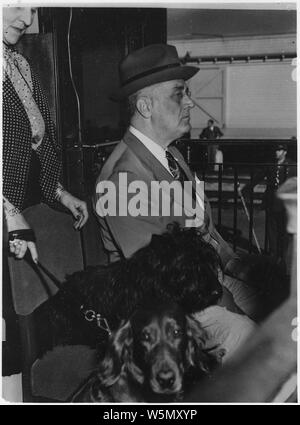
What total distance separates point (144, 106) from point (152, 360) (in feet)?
3.12

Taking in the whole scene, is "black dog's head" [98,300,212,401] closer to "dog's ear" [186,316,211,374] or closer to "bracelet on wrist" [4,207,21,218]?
"dog's ear" [186,316,211,374]

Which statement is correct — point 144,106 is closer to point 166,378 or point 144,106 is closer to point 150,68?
point 150,68

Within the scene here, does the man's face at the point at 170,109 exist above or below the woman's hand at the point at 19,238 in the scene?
above

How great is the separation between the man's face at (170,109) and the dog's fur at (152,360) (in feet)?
2.19

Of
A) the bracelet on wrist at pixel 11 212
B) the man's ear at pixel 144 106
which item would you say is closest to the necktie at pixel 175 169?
the man's ear at pixel 144 106

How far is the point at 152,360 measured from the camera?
171 cm

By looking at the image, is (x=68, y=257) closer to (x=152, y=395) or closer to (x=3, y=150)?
(x=3, y=150)

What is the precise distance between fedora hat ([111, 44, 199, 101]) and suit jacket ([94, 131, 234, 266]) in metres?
0.21

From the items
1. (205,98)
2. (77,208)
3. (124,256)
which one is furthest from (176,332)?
(205,98)

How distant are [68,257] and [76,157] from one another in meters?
0.47

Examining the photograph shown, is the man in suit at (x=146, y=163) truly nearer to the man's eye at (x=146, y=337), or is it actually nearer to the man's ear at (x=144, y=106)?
the man's ear at (x=144, y=106)

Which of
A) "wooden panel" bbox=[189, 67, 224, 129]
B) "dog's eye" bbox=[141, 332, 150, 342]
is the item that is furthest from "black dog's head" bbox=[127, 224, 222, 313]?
"wooden panel" bbox=[189, 67, 224, 129]

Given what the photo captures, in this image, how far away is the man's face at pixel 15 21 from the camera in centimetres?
186
